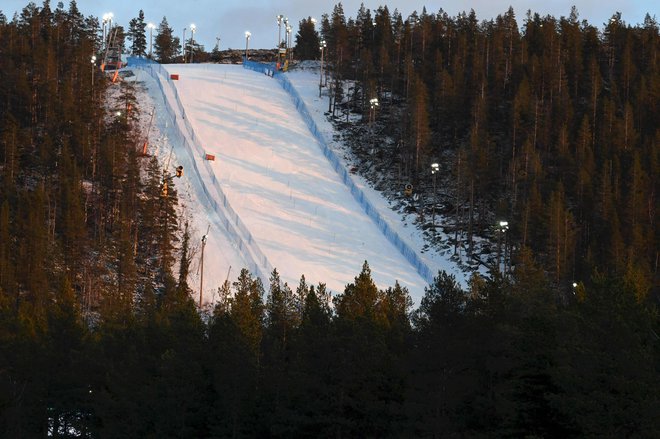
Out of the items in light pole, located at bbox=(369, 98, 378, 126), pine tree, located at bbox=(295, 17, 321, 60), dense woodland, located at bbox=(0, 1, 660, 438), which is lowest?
dense woodland, located at bbox=(0, 1, 660, 438)

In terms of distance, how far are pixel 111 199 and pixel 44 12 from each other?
48511 millimetres

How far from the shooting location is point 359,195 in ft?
241

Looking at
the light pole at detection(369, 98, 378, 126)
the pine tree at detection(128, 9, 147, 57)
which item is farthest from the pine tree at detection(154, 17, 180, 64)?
the light pole at detection(369, 98, 378, 126)

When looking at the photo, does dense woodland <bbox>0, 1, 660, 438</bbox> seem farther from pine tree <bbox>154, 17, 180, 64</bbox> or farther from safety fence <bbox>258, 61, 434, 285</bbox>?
pine tree <bbox>154, 17, 180, 64</bbox>

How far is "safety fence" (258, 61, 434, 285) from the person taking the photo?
61.5 m

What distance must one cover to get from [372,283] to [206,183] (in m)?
35.6

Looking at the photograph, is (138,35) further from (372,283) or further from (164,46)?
(372,283)

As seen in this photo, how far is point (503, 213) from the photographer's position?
6034cm

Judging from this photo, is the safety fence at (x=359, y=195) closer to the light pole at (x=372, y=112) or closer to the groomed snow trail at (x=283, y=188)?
the groomed snow trail at (x=283, y=188)

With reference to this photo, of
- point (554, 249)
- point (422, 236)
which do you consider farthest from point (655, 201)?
point (422, 236)

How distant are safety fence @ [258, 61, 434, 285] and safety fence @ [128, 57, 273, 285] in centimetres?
1010

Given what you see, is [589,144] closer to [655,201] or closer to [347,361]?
[655,201]

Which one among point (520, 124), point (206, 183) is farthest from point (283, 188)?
point (520, 124)

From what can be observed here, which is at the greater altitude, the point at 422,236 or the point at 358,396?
the point at 422,236
